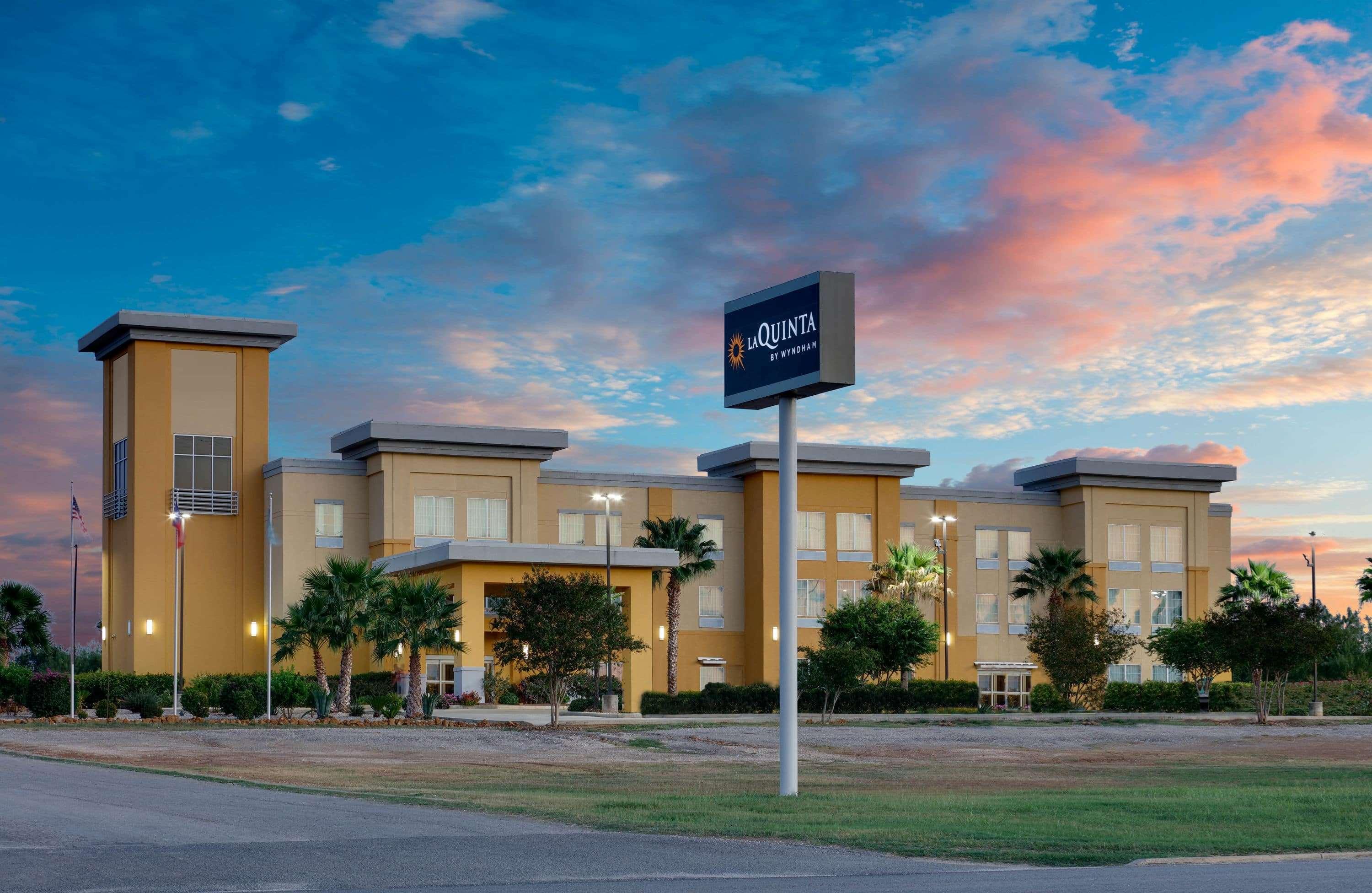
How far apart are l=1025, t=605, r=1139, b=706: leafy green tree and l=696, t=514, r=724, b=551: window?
16590mm

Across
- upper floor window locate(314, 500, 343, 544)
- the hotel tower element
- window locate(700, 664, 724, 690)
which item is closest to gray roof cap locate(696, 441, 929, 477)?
the hotel tower element

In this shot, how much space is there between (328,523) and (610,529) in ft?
43.4

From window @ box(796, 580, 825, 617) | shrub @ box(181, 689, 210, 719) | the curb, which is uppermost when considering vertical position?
window @ box(796, 580, 825, 617)

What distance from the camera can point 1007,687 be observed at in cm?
8169

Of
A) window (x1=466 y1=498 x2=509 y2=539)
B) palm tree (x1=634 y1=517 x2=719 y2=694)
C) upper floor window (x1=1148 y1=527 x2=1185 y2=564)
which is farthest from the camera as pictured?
upper floor window (x1=1148 y1=527 x2=1185 y2=564)

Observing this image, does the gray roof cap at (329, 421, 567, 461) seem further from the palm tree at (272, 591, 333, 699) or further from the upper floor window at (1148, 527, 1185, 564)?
the upper floor window at (1148, 527, 1185, 564)

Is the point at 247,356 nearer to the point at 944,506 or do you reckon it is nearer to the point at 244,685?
the point at 244,685

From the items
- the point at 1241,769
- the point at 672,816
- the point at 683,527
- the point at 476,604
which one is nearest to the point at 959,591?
the point at 683,527

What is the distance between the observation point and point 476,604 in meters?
59.5

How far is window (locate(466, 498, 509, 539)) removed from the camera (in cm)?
7206

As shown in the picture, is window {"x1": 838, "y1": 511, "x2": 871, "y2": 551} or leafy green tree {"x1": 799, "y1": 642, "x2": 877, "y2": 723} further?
window {"x1": 838, "y1": 511, "x2": 871, "y2": 551}

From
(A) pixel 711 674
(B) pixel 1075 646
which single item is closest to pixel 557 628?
(B) pixel 1075 646

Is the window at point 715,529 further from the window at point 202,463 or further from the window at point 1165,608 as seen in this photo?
the window at point 1165,608

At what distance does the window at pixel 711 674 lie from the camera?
75.9 metres
